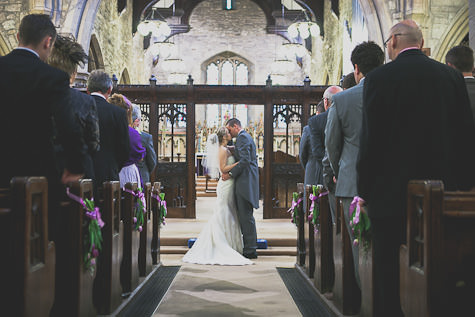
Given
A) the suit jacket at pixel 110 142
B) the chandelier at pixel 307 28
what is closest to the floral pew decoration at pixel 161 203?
the suit jacket at pixel 110 142

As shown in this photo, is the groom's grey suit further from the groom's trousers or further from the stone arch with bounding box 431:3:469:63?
the stone arch with bounding box 431:3:469:63

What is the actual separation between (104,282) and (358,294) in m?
1.52

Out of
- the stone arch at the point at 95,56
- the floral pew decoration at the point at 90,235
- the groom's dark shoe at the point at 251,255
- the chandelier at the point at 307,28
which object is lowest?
the groom's dark shoe at the point at 251,255

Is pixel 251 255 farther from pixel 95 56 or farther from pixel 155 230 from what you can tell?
pixel 95 56

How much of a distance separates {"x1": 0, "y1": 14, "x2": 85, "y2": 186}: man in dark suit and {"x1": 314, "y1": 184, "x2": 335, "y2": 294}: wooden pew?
2106 millimetres

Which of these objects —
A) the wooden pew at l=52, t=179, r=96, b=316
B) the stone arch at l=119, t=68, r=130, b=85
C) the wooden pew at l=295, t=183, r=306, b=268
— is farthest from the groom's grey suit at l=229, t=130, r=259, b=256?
the stone arch at l=119, t=68, r=130, b=85

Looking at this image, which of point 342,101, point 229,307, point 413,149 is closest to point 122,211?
point 229,307

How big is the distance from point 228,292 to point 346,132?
1.98m

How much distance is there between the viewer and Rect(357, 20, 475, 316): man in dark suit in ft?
7.92

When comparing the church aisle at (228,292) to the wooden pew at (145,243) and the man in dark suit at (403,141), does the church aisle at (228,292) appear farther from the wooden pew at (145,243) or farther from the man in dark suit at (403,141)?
the man in dark suit at (403,141)

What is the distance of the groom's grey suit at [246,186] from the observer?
20.7 ft

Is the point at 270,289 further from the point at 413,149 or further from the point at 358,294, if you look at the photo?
the point at 413,149

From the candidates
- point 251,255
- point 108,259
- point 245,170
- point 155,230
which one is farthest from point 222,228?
point 108,259

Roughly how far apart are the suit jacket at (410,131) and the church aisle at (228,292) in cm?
174
